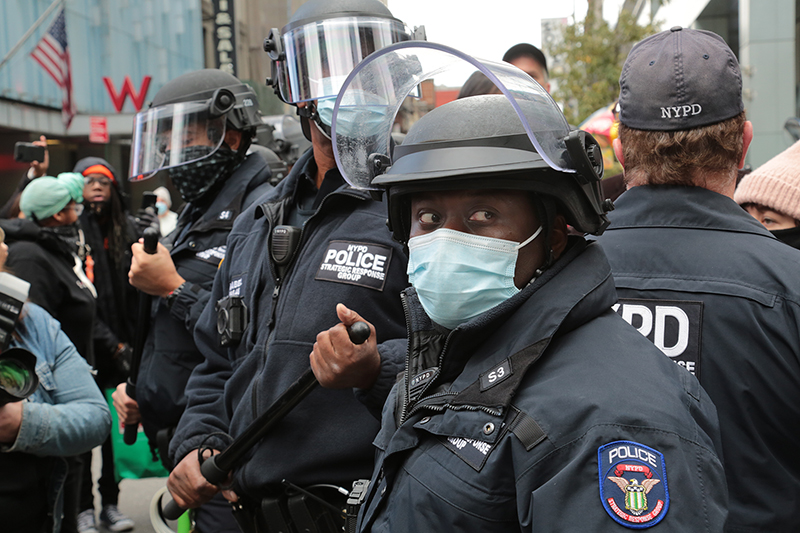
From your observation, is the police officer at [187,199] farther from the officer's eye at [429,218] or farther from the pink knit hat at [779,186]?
the pink knit hat at [779,186]

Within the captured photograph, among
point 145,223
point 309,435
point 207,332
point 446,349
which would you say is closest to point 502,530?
point 446,349

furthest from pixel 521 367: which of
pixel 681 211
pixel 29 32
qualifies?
pixel 29 32

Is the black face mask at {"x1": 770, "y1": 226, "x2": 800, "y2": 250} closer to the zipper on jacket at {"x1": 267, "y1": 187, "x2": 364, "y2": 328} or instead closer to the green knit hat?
the zipper on jacket at {"x1": 267, "y1": 187, "x2": 364, "y2": 328}

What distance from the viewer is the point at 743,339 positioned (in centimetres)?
183

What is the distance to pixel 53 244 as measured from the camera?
5.20m

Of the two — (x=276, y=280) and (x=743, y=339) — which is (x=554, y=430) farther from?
(x=276, y=280)

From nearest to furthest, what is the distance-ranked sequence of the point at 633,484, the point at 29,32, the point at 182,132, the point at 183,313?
the point at 633,484, the point at 183,313, the point at 182,132, the point at 29,32

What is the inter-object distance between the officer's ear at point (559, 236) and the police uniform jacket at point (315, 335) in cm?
72

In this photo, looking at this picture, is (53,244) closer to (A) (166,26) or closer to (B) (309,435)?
(B) (309,435)

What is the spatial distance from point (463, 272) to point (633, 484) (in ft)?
1.96

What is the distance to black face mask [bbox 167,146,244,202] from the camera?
388cm

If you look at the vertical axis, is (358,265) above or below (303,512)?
above

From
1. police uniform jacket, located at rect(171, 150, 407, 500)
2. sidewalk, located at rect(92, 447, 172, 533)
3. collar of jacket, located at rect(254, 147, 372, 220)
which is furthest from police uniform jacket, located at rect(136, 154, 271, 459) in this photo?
sidewalk, located at rect(92, 447, 172, 533)

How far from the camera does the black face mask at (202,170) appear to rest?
3.88 metres
